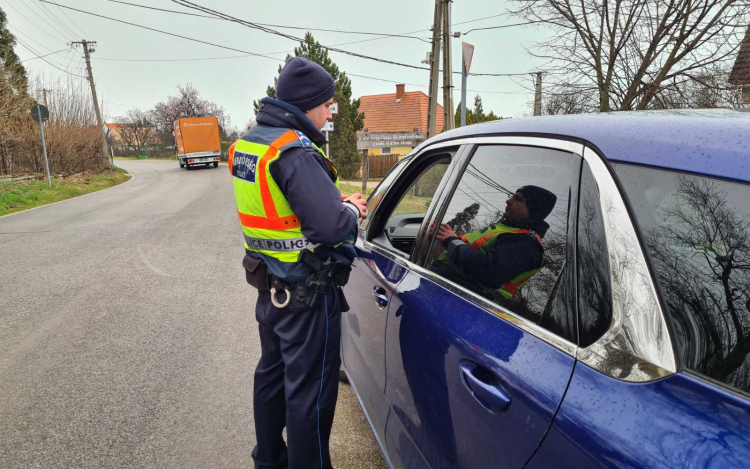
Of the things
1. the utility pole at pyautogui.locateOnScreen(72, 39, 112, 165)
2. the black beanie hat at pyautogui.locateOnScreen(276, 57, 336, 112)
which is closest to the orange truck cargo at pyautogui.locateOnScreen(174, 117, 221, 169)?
the utility pole at pyautogui.locateOnScreen(72, 39, 112, 165)

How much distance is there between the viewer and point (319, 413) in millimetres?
1929

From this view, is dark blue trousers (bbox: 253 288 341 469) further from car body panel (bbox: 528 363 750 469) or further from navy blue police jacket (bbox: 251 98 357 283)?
car body panel (bbox: 528 363 750 469)

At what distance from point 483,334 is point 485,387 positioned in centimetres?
15

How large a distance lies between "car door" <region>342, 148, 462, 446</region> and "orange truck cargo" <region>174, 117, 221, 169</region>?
30229mm

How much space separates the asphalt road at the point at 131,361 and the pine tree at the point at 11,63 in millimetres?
18375

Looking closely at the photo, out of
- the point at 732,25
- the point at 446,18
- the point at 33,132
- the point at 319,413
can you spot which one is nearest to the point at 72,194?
the point at 33,132

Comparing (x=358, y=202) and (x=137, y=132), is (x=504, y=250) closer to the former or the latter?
(x=358, y=202)

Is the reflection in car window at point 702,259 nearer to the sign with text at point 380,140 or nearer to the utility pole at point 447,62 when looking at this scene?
the utility pole at point 447,62

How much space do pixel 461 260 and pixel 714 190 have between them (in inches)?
31.8

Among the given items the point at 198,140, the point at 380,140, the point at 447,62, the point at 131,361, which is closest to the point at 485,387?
the point at 131,361

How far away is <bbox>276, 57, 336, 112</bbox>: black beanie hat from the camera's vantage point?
192 centimetres

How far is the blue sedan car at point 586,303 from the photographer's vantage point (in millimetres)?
845

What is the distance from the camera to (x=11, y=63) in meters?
22.9

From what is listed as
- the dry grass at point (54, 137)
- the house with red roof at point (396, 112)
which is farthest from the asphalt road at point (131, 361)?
the house with red roof at point (396, 112)
